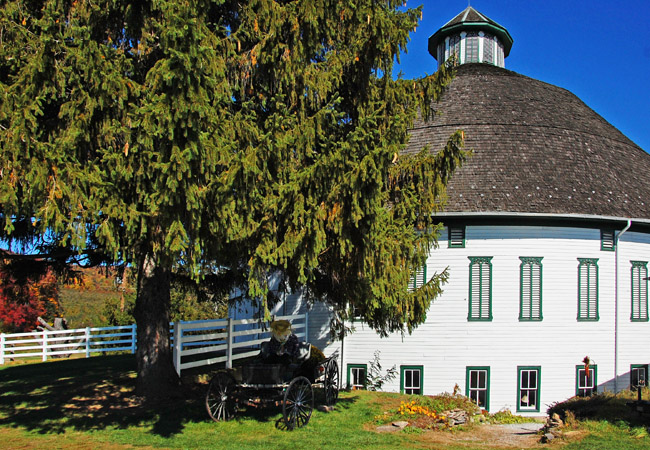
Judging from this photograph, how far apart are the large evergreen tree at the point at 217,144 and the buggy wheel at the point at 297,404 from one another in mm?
1717

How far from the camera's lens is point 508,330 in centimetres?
1717

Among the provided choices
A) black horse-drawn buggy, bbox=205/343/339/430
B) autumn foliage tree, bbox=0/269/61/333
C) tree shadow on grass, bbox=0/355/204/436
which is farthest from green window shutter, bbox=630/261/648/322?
autumn foliage tree, bbox=0/269/61/333

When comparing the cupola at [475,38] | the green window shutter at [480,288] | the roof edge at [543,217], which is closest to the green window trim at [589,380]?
the green window shutter at [480,288]

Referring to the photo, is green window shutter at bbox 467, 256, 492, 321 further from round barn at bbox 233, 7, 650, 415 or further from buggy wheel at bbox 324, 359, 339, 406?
buggy wheel at bbox 324, 359, 339, 406

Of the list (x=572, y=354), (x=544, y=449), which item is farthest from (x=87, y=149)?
(x=572, y=354)

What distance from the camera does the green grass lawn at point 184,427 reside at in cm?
944

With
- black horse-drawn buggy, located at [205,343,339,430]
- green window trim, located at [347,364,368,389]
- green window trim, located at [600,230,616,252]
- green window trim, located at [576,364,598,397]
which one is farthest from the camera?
green window trim, located at [600,230,616,252]

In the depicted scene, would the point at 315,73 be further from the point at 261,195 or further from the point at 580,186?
the point at 580,186

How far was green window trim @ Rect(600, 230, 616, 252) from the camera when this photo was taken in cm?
1794

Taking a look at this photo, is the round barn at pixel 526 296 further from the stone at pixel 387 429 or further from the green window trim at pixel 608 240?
the stone at pixel 387 429

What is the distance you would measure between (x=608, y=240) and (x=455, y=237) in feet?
15.5

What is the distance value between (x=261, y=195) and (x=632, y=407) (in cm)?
787

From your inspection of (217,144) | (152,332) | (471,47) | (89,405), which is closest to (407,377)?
(152,332)

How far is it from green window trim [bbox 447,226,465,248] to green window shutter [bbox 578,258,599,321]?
139 inches
